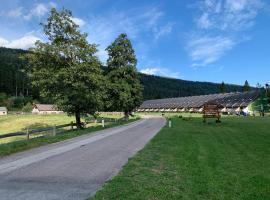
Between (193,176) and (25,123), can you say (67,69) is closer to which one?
(193,176)

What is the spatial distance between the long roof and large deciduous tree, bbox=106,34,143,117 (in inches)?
1998

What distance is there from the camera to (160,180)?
8.46 m

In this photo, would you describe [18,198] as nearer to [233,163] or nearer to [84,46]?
[233,163]

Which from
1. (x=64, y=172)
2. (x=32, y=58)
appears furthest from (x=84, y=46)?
(x=64, y=172)

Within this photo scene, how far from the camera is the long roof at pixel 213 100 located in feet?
310

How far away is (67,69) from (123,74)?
79.3ft

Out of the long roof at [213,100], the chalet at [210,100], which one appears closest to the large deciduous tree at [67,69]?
the chalet at [210,100]

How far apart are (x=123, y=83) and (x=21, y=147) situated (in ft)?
113

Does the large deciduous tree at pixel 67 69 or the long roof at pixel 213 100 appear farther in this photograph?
the long roof at pixel 213 100

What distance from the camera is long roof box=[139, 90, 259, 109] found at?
9438 cm

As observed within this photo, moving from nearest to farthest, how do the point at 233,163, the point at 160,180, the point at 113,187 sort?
the point at 113,187
the point at 160,180
the point at 233,163

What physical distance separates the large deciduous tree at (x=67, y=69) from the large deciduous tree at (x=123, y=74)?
19.1 m

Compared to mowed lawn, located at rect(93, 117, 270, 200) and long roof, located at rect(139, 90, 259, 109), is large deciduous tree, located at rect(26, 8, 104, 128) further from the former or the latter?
long roof, located at rect(139, 90, 259, 109)

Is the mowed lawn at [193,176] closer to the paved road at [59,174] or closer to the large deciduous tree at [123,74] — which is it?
the paved road at [59,174]
